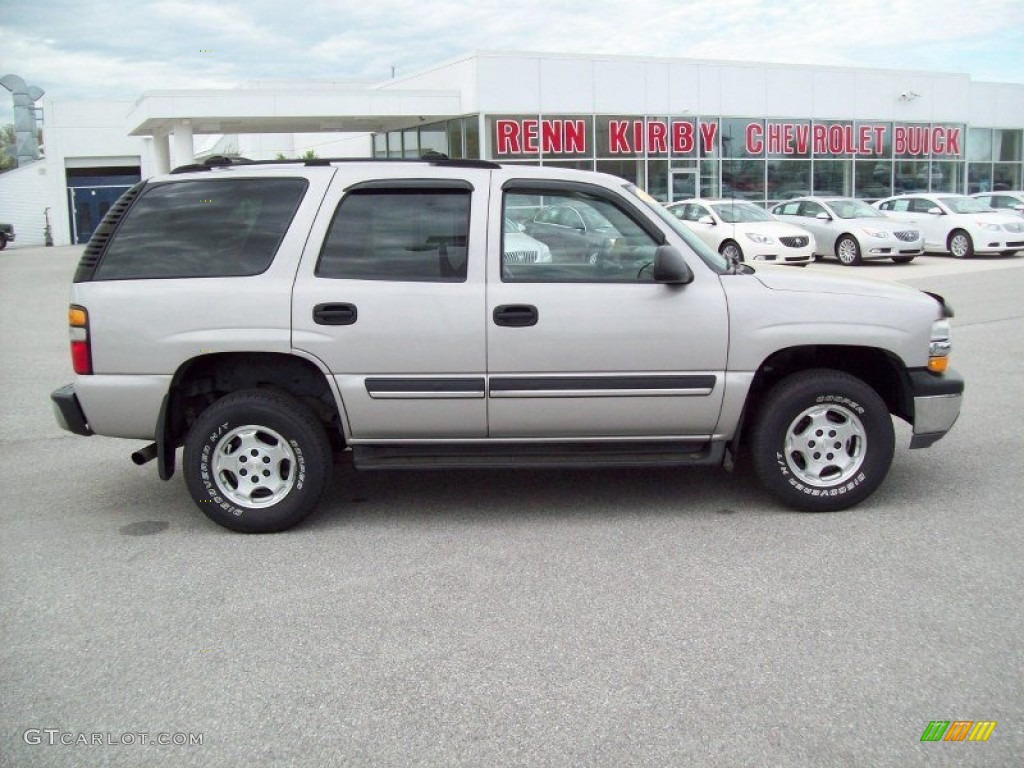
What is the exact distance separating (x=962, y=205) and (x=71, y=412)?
24.5 metres

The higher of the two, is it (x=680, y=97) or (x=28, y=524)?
(x=680, y=97)

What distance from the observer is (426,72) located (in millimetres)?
33250

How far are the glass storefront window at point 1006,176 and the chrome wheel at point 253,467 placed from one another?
137 feet

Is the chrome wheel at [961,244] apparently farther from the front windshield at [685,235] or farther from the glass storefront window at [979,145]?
the front windshield at [685,235]

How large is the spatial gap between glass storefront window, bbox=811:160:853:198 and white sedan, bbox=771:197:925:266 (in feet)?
38.5

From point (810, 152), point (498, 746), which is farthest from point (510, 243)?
point (810, 152)

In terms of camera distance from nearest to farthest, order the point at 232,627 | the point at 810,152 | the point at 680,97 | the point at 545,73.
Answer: the point at 232,627, the point at 545,73, the point at 680,97, the point at 810,152

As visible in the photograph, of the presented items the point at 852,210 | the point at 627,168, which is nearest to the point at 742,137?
the point at 627,168

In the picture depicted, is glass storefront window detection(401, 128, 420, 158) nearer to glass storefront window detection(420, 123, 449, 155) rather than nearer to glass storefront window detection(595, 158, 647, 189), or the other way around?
glass storefront window detection(420, 123, 449, 155)

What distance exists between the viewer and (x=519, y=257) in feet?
17.1

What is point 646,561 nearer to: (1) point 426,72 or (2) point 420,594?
(2) point 420,594

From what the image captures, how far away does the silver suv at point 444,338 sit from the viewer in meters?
5.09

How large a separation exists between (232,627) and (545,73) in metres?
28.4

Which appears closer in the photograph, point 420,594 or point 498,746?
point 498,746
